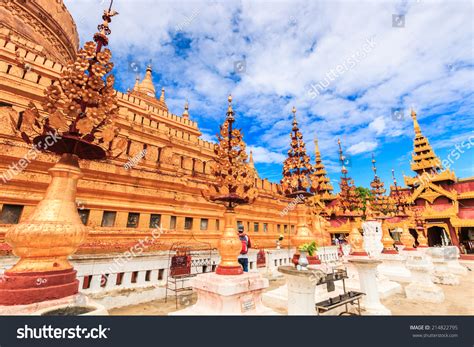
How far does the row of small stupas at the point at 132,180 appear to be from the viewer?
30.1 feet

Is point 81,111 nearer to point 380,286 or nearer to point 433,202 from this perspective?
point 380,286

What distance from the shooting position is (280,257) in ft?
43.2

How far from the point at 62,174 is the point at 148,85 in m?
31.1

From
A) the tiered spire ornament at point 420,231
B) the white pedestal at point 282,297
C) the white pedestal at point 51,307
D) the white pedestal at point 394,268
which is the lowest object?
the white pedestal at point 282,297

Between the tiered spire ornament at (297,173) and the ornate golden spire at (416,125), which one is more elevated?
the ornate golden spire at (416,125)

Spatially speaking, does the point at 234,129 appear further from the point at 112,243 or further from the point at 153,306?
the point at 112,243

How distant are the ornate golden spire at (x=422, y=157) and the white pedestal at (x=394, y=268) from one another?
25.8 meters

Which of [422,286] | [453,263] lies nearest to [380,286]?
[422,286]

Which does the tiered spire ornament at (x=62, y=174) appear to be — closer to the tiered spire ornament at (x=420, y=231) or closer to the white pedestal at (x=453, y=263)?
the tiered spire ornament at (x=420, y=231)

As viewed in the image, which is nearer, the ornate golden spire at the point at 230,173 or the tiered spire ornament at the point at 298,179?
the ornate golden spire at the point at 230,173

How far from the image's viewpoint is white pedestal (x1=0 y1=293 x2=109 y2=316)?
2604mm

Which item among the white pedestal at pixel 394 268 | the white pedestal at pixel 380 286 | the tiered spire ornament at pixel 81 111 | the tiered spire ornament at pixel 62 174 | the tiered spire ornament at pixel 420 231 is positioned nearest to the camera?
the tiered spire ornament at pixel 62 174

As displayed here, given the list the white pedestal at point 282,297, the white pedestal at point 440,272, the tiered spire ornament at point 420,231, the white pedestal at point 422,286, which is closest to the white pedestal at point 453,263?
the tiered spire ornament at point 420,231

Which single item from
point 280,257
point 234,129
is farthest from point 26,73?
point 280,257
